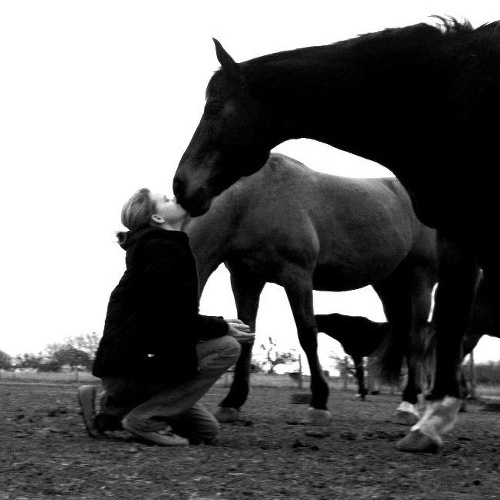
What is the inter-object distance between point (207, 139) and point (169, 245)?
0.59 m

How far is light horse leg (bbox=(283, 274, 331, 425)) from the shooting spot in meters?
7.43

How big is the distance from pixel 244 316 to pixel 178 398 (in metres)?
2.34

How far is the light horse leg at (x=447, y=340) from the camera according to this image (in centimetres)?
550

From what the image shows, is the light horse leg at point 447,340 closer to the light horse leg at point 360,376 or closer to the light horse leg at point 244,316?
the light horse leg at point 244,316

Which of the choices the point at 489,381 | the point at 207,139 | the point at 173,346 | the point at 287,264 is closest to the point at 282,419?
the point at 287,264

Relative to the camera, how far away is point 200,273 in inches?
293

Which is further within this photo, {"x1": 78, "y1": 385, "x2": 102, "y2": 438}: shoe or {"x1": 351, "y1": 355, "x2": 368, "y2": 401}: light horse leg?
{"x1": 351, "y1": 355, "x2": 368, "y2": 401}: light horse leg

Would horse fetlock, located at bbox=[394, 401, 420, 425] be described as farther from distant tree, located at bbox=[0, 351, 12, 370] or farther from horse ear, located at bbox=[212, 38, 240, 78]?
distant tree, located at bbox=[0, 351, 12, 370]

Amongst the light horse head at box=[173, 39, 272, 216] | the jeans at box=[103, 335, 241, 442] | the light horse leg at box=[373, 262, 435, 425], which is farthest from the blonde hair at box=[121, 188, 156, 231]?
the light horse leg at box=[373, 262, 435, 425]

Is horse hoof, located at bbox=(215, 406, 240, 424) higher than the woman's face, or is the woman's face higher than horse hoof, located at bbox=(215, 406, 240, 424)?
the woman's face

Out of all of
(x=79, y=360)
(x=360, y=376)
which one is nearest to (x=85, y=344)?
(x=79, y=360)

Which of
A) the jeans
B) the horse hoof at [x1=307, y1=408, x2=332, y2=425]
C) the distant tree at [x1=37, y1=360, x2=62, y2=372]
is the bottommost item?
the horse hoof at [x1=307, y1=408, x2=332, y2=425]

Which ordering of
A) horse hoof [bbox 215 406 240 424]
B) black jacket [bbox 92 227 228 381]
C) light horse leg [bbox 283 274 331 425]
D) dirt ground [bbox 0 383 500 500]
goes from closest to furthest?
dirt ground [bbox 0 383 500 500], black jacket [bbox 92 227 228 381], horse hoof [bbox 215 406 240 424], light horse leg [bbox 283 274 331 425]

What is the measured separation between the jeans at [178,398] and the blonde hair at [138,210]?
0.75 metres
